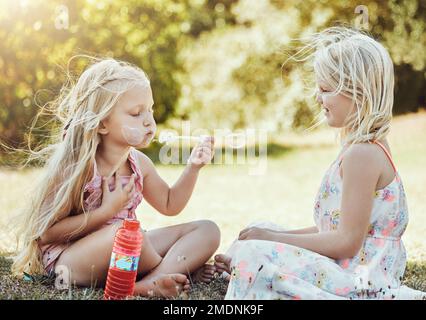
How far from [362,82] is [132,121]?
0.94 meters

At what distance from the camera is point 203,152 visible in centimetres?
297

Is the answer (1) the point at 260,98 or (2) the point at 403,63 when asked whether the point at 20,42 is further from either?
(2) the point at 403,63

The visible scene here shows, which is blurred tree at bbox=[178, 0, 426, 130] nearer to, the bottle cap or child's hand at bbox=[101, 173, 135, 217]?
child's hand at bbox=[101, 173, 135, 217]

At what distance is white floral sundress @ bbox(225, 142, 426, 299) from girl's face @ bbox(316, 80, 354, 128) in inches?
6.1

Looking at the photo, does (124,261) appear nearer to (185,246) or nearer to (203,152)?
(185,246)

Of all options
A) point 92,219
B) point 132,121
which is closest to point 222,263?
point 92,219

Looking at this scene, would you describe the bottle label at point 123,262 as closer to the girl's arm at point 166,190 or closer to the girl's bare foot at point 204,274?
the girl's bare foot at point 204,274

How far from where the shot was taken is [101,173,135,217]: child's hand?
2.79 meters

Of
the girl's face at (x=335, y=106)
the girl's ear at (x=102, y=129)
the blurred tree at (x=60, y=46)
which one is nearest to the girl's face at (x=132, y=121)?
the girl's ear at (x=102, y=129)

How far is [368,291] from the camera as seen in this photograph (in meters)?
2.49

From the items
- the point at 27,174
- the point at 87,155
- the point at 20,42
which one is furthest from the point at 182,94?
the point at 87,155

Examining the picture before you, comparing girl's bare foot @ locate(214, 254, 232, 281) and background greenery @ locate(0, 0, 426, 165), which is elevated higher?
background greenery @ locate(0, 0, 426, 165)

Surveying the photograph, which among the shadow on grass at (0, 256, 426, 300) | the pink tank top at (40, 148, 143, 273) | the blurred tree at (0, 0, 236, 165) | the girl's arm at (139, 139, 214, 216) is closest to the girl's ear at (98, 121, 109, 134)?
the pink tank top at (40, 148, 143, 273)
